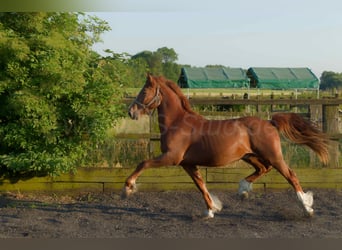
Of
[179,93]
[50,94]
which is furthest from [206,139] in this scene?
[50,94]

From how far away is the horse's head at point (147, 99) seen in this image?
6.00 meters

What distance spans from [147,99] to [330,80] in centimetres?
2641

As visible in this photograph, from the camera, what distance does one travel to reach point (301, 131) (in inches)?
256

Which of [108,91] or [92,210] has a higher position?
[108,91]

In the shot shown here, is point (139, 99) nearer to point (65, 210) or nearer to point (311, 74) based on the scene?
point (65, 210)

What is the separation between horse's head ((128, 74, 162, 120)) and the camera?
6000mm

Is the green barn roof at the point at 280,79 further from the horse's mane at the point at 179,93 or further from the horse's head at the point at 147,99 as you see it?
the horse's head at the point at 147,99

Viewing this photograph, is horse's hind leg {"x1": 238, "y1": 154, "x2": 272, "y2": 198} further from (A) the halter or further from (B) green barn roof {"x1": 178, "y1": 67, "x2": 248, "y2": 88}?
(B) green barn roof {"x1": 178, "y1": 67, "x2": 248, "y2": 88}

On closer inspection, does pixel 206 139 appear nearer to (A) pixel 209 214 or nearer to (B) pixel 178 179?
(A) pixel 209 214

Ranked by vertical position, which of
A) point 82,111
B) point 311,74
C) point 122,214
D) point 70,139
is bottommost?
point 122,214

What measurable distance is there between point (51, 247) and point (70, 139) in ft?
10.3

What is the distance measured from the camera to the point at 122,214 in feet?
20.8

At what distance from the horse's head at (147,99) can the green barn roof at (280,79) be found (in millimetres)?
27372

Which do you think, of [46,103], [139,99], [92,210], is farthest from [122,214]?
[46,103]
